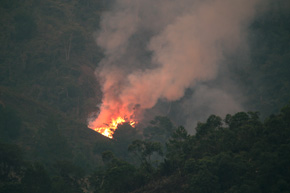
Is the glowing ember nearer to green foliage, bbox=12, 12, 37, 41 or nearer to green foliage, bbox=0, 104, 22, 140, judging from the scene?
green foliage, bbox=0, 104, 22, 140

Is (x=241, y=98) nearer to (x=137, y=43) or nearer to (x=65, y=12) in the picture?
(x=137, y=43)

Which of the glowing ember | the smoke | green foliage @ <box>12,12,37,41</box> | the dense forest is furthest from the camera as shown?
green foliage @ <box>12,12,37,41</box>

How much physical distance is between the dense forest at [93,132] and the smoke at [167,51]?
184 inches

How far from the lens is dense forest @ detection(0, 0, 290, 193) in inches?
1489

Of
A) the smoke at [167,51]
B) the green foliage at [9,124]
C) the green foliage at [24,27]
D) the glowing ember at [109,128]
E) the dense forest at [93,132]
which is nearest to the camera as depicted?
the dense forest at [93,132]

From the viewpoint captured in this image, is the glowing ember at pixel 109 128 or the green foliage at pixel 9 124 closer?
the green foliage at pixel 9 124

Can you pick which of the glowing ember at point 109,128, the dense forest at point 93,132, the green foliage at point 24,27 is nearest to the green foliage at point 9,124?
the dense forest at point 93,132

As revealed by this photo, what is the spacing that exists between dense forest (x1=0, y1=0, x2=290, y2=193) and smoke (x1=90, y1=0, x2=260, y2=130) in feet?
15.4

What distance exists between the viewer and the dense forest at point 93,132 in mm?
37812

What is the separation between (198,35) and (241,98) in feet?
80.2

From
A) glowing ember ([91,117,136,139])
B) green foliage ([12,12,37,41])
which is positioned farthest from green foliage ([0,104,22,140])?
green foliage ([12,12,37,41])

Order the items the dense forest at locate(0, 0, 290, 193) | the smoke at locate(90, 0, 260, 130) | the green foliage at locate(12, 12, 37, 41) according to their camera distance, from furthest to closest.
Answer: the green foliage at locate(12, 12, 37, 41) < the smoke at locate(90, 0, 260, 130) < the dense forest at locate(0, 0, 290, 193)

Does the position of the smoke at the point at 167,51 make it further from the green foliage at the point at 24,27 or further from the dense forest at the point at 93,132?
the green foliage at the point at 24,27

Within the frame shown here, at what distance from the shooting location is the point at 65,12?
12719 cm
